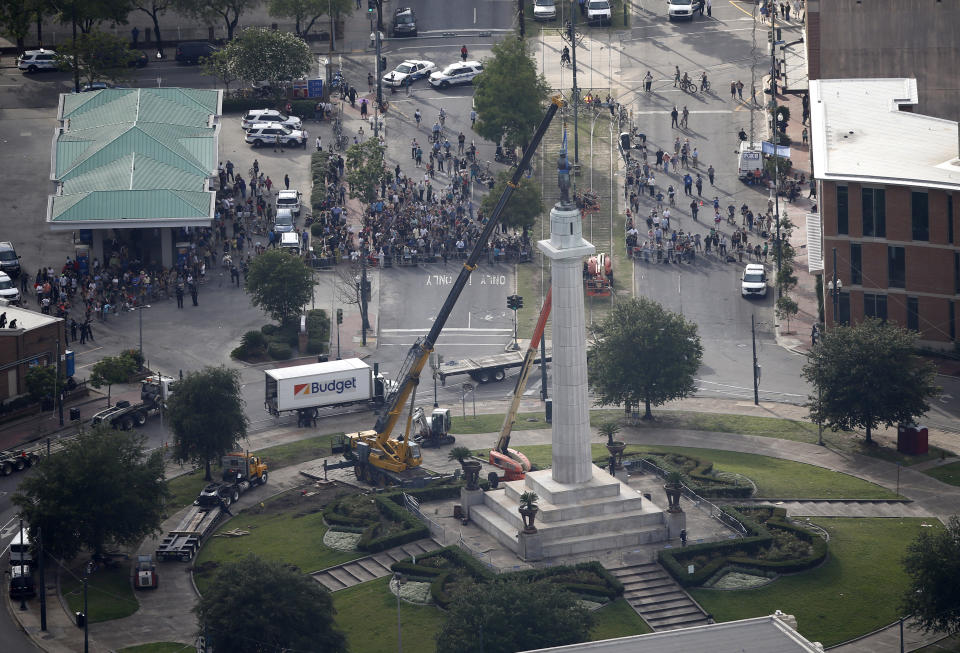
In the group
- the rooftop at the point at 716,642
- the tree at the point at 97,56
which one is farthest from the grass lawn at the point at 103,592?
the tree at the point at 97,56

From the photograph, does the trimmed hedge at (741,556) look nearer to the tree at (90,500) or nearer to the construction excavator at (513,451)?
the construction excavator at (513,451)

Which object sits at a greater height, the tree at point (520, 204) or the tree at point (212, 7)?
the tree at point (212, 7)

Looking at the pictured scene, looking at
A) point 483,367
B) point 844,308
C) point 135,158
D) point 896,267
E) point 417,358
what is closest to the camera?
point 417,358

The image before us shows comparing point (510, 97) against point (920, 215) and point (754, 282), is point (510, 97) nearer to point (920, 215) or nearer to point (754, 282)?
point (754, 282)

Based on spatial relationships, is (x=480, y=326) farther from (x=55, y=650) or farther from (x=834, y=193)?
(x=55, y=650)

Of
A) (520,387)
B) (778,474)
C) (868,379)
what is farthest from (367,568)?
(868,379)

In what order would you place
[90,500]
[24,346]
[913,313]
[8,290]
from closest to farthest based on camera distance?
[90,500] → [24,346] → [913,313] → [8,290]

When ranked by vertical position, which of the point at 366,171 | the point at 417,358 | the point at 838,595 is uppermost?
the point at 366,171

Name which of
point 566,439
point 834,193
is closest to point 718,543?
point 566,439
